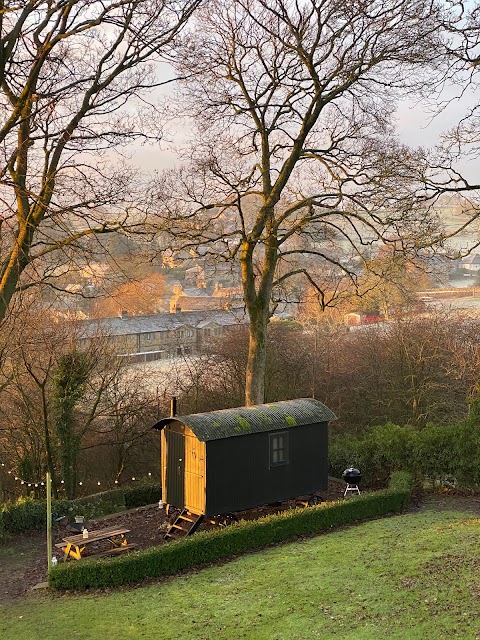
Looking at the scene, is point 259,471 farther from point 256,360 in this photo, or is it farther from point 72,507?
point 72,507

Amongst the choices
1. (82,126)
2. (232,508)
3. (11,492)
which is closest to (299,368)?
(11,492)

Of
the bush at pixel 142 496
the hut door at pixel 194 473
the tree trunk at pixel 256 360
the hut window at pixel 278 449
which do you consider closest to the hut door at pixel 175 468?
the hut door at pixel 194 473

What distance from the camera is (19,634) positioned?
9242 mm

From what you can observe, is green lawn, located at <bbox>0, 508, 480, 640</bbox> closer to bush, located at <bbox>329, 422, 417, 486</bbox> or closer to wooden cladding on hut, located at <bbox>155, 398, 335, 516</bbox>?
wooden cladding on hut, located at <bbox>155, 398, 335, 516</bbox>

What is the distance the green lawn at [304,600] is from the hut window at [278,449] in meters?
2.42

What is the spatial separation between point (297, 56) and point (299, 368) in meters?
Answer: 14.5

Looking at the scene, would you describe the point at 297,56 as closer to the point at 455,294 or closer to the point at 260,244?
the point at 260,244

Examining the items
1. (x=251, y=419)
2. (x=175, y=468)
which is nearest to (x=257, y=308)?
(x=251, y=419)

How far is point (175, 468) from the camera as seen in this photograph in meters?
14.3

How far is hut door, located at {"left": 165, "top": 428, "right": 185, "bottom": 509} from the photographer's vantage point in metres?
14.1

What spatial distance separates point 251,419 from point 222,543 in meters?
2.90

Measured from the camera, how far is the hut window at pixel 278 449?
14.5 metres

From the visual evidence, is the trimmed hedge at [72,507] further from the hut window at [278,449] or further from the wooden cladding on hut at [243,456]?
the hut window at [278,449]

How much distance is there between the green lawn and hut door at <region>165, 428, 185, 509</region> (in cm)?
247
